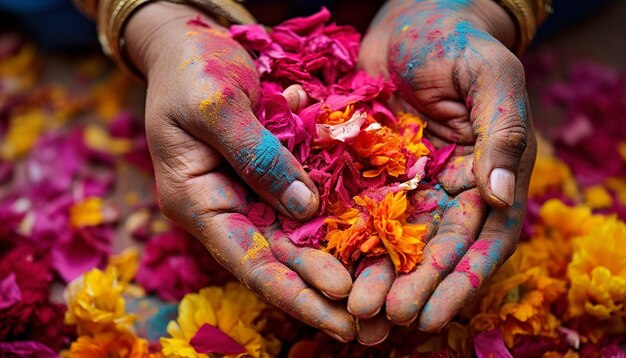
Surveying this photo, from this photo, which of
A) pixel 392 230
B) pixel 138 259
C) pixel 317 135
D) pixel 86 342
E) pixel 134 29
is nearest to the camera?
pixel 392 230

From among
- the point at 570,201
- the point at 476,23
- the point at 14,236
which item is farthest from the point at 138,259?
the point at 570,201

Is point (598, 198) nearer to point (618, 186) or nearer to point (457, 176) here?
point (618, 186)

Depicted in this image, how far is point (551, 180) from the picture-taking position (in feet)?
6.59

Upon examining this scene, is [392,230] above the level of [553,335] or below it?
above

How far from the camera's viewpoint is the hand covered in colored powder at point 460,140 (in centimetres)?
125

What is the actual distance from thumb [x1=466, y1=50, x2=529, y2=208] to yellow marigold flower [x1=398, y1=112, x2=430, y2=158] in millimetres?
148

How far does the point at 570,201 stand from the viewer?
6.43ft

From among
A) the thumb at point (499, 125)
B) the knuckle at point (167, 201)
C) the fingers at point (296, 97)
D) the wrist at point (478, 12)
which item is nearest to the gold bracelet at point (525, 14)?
the wrist at point (478, 12)

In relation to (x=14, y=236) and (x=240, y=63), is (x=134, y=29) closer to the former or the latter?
(x=240, y=63)

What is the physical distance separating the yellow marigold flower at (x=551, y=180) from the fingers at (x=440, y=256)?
2.20ft

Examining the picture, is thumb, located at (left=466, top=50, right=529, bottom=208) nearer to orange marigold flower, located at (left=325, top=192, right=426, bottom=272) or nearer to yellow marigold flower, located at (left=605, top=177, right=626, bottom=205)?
orange marigold flower, located at (left=325, top=192, right=426, bottom=272)

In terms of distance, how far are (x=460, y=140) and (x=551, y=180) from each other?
666mm

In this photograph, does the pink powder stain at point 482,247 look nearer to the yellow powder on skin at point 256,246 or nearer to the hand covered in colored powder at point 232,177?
the hand covered in colored powder at point 232,177

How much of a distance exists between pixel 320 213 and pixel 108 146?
3.86 ft
